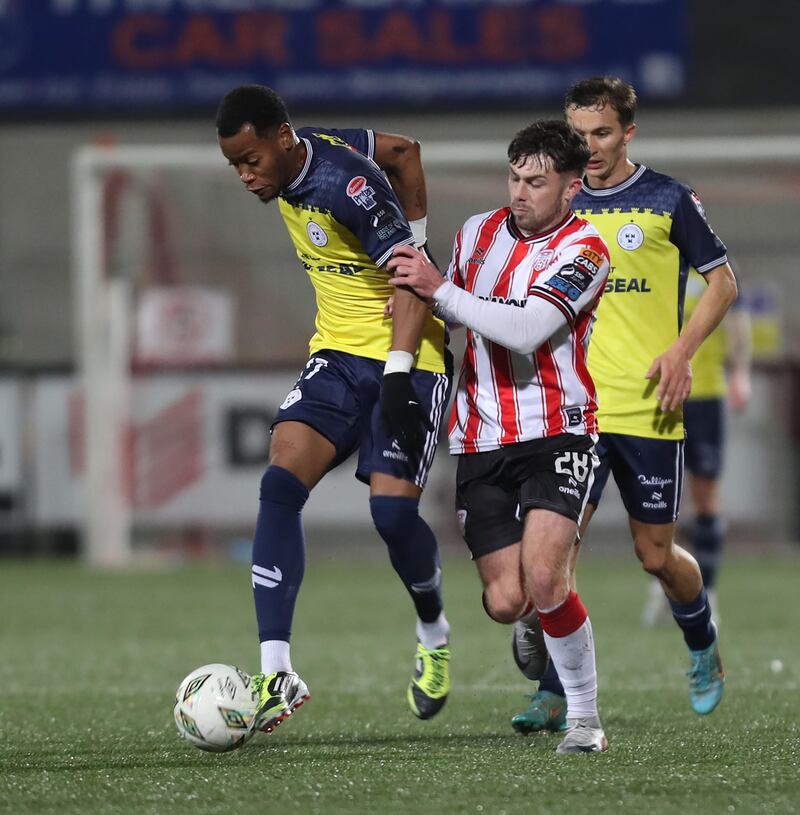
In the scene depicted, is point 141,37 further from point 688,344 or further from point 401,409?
point 401,409

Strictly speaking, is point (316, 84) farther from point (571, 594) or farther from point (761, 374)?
point (571, 594)

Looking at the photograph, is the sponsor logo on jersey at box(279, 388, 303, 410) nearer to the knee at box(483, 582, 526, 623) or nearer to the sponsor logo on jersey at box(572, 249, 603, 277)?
the knee at box(483, 582, 526, 623)

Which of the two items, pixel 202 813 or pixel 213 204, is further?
pixel 213 204

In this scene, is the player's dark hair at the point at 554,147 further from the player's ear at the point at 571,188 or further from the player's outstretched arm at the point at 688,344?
the player's outstretched arm at the point at 688,344

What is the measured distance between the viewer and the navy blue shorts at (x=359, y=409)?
493cm

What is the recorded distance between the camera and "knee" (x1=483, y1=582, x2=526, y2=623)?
4570 mm

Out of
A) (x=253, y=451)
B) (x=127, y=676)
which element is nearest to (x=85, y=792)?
(x=127, y=676)

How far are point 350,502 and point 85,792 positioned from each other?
27.6 feet

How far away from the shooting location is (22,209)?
1866cm

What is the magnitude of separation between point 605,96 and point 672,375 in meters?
0.88

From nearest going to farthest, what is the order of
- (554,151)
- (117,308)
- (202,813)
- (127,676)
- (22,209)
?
(202,813), (554,151), (127,676), (117,308), (22,209)

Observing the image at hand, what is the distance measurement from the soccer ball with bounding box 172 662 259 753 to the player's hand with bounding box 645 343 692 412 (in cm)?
155

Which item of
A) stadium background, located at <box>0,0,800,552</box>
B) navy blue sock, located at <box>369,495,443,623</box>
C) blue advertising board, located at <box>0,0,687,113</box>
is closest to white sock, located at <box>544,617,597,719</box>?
navy blue sock, located at <box>369,495,443,623</box>

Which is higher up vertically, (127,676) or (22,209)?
(22,209)
